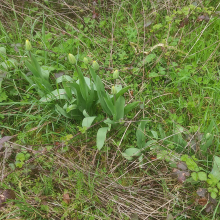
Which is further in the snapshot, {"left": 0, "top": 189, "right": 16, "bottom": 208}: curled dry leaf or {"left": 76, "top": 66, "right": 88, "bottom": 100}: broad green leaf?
{"left": 76, "top": 66, "right": 88, "bottom": 100}: broad green leaf

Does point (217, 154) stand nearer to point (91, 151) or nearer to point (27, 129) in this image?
point (91, 151)

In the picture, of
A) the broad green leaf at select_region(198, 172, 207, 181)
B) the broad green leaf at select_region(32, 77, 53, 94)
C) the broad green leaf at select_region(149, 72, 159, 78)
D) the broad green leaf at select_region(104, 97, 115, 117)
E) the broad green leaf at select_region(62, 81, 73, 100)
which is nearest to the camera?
the broad green leaf at select_region(198, 172, 207, 181)

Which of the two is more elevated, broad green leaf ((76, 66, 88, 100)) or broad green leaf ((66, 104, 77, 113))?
broad green leaf ((76, 66, 88, 100))

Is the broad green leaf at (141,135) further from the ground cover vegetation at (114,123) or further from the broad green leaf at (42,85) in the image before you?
the broad green leaf at (42,85)

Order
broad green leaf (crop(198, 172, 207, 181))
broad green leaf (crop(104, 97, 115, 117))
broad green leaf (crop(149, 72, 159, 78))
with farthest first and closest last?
1. broad green leaf (crop(149, 72, 159, 78))
2. broad green leaf (crop(104, 97, 115, 117))
3. broad green leaf (crop(198, 172, 207, 181))

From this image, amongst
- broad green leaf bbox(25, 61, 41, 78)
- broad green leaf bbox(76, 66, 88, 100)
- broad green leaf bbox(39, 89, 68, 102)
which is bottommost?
broad green leaf bbox(39, 89, 68, 102)

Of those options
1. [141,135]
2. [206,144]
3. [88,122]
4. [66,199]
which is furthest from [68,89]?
[206,144]

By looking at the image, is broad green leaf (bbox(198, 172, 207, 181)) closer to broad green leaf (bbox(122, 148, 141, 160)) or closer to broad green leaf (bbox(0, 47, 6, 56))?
broad green leaf (bbox(122, 148, 141, 160))

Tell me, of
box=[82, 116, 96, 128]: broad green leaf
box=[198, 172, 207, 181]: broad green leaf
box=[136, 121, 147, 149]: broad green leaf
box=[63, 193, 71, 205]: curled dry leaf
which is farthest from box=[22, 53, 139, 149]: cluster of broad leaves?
box=[198, 172, 207, 181]: broad green leaf
